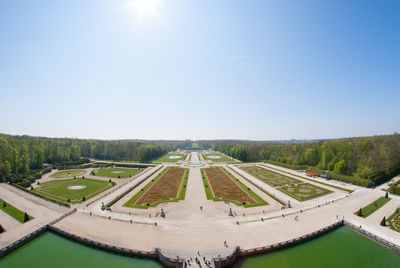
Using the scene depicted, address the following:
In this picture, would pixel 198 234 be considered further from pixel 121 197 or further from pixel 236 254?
pixel 121 197

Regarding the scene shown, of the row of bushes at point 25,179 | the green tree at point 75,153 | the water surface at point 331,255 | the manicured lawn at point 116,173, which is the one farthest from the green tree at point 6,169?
the water surface at point 331,255

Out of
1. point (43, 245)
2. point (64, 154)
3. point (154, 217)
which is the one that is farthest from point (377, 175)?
point (64, 154)

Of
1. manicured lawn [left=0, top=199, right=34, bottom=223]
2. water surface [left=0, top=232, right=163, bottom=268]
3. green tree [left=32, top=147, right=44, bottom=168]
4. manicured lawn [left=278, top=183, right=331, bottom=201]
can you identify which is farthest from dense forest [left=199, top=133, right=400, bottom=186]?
green tree [left=32, top=147, right=44, bottom=168]

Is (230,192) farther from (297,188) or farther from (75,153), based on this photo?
(75,153)

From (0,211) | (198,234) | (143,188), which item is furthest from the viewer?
(143,188)

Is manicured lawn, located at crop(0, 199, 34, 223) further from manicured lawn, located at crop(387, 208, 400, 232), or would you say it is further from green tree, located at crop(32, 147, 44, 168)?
manicured lawn, located at crop(387, 208, 400, 232)
